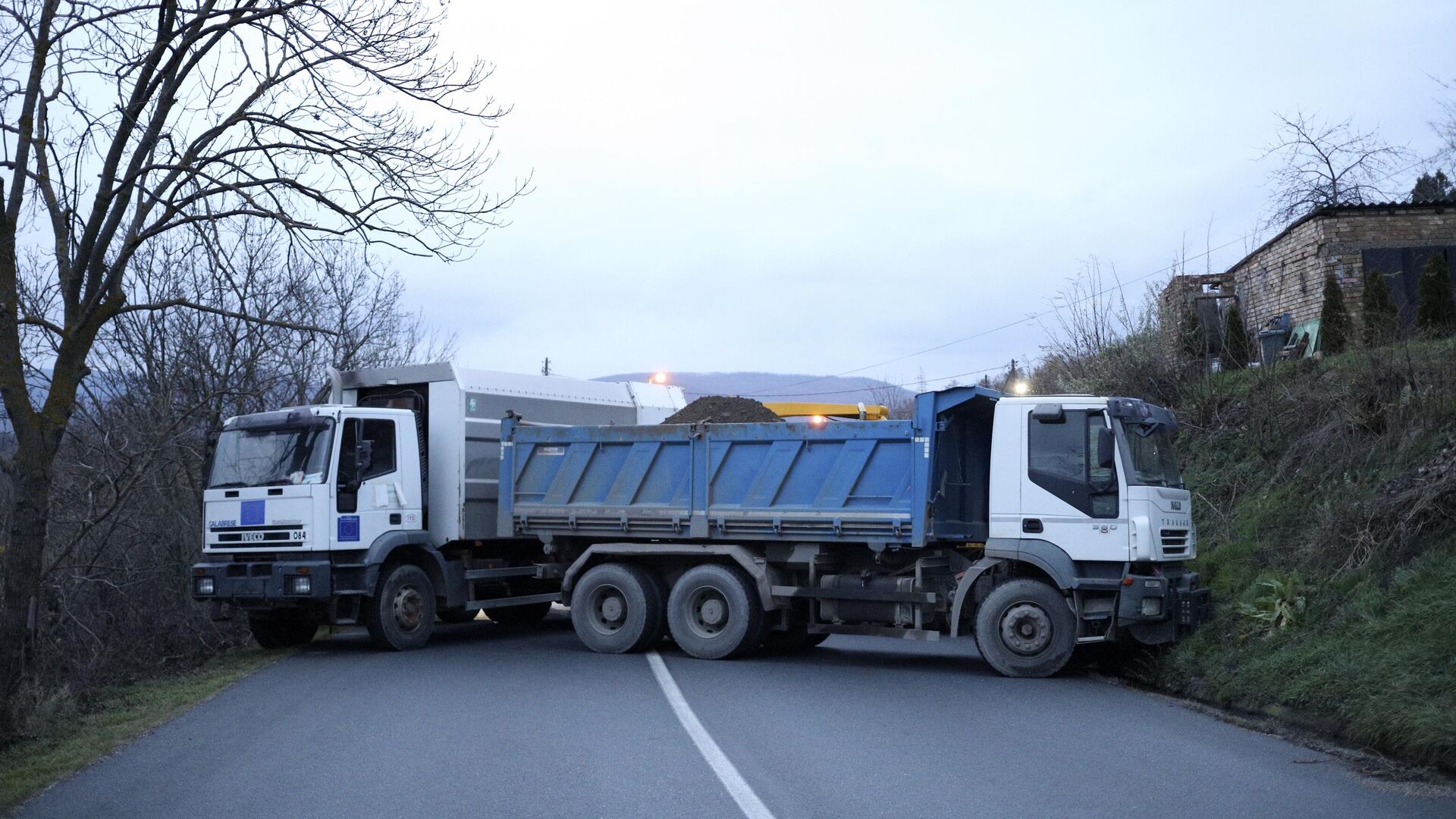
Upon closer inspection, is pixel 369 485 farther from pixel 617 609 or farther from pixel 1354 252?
pixel 1354 252

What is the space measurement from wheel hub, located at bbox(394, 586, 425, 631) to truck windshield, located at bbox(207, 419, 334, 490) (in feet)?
5.93

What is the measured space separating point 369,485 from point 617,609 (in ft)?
10.7

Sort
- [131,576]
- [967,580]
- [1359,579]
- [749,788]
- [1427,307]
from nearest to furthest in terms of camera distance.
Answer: [749,788] → [1359,579] → [967,580] → [131,576] → [1427,307]

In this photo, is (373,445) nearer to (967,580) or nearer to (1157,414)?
(967,580)

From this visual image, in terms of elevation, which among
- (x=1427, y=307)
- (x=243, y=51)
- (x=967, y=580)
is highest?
(x=243, y=51)

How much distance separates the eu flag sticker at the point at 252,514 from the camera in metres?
14.3

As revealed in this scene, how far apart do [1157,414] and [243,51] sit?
9546 millimetres

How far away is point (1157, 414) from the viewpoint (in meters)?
12.5

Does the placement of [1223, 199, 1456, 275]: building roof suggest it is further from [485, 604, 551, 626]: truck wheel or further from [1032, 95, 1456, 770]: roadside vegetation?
[485, 604, 551, 626]: truck wheel

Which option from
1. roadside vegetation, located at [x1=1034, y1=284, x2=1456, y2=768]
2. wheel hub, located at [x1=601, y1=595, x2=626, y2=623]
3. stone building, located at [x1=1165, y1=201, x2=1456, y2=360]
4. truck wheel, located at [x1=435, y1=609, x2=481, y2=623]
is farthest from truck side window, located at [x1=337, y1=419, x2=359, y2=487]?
stone building, located at [x1=1165, y1=201, x2=1456, y2=360]

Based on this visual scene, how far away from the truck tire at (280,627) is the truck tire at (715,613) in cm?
478

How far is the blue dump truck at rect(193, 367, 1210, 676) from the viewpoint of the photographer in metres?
12.1

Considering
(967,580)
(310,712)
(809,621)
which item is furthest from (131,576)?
(967,580)

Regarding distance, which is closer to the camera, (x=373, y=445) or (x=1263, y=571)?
(x=1263, y=571)
